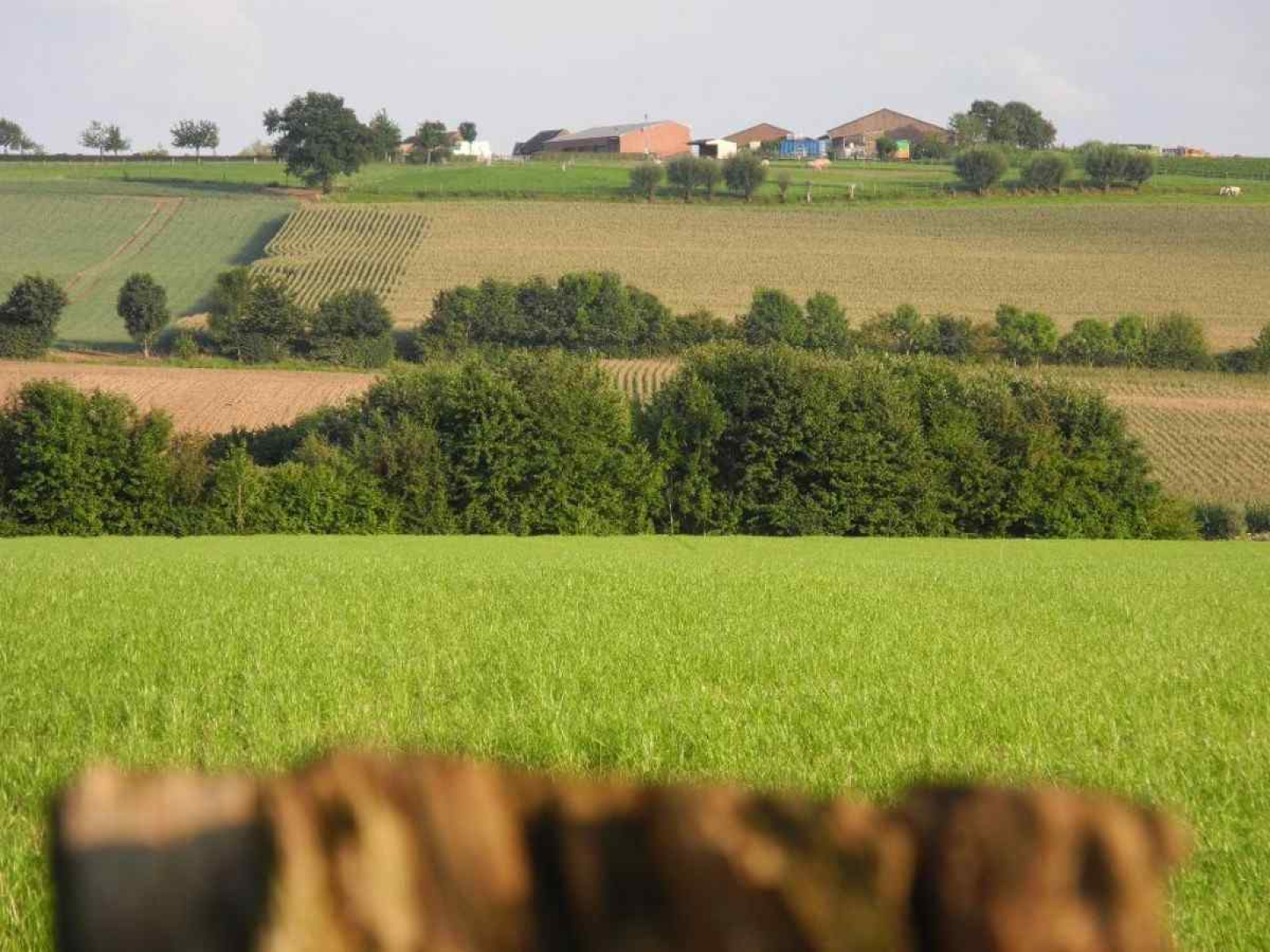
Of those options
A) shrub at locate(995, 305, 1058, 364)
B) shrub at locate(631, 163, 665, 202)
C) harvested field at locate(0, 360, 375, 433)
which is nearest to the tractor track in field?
harvested field at locate(0, 360, 375, 433)

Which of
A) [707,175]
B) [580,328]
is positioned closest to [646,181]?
[707,175]

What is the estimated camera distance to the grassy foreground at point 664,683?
695 cm

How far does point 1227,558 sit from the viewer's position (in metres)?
31.0

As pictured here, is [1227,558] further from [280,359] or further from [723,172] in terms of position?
[723,172]

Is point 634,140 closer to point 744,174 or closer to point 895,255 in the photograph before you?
point 744,174

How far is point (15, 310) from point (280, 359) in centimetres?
1355

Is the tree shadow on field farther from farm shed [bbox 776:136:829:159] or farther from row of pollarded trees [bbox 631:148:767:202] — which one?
farm shed [bbox 776:136:829:159]

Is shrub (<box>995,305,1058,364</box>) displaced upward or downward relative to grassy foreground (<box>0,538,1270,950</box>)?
downward

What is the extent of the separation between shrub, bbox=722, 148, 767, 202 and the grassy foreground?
307 ft

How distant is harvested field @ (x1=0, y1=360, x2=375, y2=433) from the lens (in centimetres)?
5541

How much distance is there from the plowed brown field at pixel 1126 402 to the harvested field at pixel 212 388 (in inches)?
1.6

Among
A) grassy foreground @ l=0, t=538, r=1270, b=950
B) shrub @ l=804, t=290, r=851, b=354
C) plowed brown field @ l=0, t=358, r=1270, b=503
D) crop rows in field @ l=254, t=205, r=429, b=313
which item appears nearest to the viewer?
grassy foreground @ l=0, t=538, r=1270, b=950

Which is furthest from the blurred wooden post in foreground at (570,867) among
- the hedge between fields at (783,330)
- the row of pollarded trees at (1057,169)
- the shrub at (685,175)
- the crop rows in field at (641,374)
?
the row of pollarded trees at (1057,169)

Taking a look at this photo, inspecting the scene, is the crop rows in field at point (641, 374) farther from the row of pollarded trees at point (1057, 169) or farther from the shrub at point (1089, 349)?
the row of pollarded trees at point (1057, 169)
